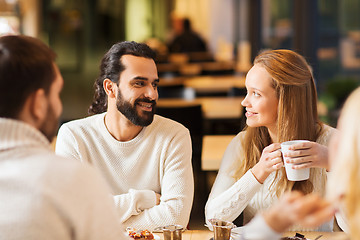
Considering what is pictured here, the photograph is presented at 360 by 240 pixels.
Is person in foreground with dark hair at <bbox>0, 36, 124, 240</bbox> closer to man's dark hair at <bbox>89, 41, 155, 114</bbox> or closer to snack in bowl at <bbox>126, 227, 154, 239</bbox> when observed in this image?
snack in bowl at <bbox>126, 227, 154, 239</bbox>

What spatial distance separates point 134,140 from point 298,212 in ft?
4.10

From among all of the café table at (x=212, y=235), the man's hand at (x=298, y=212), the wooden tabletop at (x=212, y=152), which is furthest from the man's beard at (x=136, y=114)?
the man's hand at (x=298, y=212)

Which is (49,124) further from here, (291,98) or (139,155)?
(291,98)

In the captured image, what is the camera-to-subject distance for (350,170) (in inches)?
42.6

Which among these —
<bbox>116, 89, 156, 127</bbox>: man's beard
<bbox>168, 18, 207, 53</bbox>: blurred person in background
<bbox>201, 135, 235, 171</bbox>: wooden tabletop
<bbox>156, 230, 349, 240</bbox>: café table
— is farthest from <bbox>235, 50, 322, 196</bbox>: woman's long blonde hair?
<bbox>168, 18, 207, 53</bbox>: blurred person in background

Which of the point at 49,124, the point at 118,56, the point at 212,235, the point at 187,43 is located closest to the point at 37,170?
the point at 49,124

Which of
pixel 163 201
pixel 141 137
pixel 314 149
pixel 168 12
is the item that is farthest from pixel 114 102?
pixel 168 12

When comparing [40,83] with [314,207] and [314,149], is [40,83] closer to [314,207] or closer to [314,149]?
[314,207]

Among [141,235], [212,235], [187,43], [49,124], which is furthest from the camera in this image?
[187,43]

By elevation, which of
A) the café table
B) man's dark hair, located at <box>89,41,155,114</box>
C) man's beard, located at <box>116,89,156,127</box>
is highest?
man's dark hair, located at <box>89,41,155,114</box>

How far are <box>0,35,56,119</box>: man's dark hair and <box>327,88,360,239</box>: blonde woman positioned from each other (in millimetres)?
730

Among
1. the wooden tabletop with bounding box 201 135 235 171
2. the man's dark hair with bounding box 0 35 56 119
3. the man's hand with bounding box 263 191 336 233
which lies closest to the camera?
the man's hand with bounding box 263 191 336 233

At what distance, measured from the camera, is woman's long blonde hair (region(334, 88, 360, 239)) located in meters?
1.08

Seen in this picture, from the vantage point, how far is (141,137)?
2.24 meters
